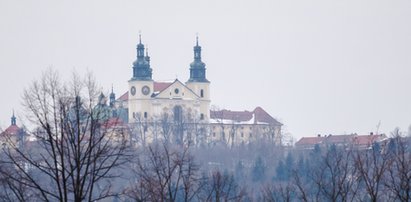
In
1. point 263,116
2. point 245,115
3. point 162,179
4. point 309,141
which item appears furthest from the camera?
point 263,116

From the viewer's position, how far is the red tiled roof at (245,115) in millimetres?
172125

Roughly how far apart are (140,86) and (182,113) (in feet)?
23.0

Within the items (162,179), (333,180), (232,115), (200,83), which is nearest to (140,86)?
(200,83)

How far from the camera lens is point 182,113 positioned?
161500 mm

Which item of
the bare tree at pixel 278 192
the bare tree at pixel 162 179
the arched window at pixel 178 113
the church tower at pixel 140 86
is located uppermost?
the church tower at pixel 140 86

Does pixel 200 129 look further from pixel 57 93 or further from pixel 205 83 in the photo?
pixel 57 93

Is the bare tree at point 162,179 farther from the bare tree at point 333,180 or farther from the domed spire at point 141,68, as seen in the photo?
the domed spire at point 141,68

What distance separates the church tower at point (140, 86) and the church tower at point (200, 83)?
303 inches

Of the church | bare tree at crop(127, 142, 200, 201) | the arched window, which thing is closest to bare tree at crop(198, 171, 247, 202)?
bare tree at crop(127, 142, 200, 201)

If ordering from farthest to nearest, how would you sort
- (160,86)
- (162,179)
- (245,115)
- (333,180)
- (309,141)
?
1. (245,115)
2. (309,141)
3. (160,86)
4. (162,179)
5. (333,180)

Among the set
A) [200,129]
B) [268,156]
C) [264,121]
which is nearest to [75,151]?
[268,156]

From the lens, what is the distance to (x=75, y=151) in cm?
2156

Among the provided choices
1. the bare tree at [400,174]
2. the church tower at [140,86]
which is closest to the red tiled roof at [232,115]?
the church tower at [140,86]

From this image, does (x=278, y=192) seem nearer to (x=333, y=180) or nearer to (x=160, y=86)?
(x=333, y=180)
